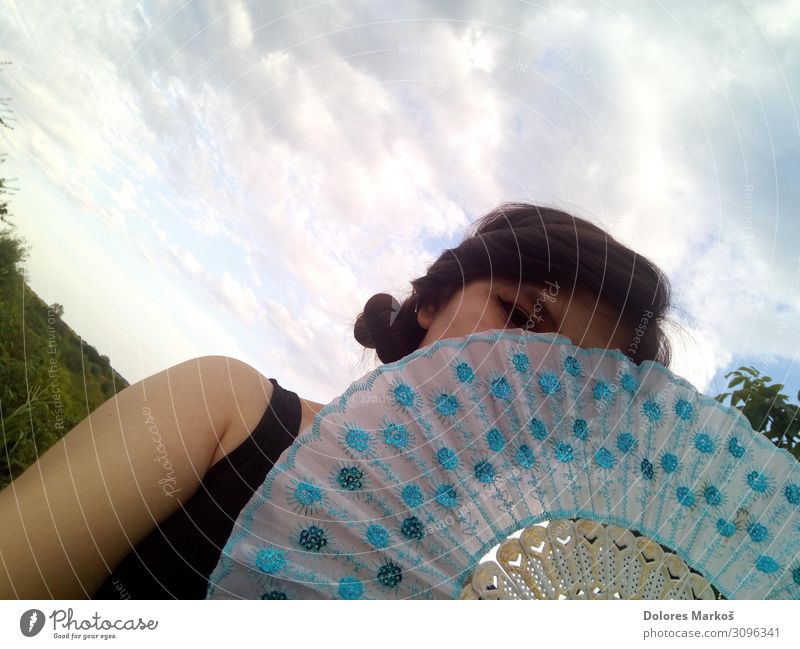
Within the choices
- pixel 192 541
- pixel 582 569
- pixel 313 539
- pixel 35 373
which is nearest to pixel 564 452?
pixel 582 569

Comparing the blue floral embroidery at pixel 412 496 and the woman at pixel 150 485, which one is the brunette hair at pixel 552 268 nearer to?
the woman at pixel 150 485

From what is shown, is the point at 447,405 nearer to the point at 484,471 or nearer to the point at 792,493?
the point at 484,471

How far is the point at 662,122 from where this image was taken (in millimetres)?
780

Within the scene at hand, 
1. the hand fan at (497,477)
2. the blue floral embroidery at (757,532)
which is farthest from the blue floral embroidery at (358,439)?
the blue floral embroidery at (757,532)

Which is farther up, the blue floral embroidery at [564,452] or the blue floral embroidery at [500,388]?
the blue floral embroidery at [500,388]

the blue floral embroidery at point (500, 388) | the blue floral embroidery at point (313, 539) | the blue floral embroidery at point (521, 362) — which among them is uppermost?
the blue floral embroidery at point (521, 362)

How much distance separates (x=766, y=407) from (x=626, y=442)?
28cm

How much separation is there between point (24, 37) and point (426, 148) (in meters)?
0.55

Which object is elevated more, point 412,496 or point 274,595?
point 412,496

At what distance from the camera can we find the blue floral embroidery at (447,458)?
0.62 metres

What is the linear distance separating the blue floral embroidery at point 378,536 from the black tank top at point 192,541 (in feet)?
0.44

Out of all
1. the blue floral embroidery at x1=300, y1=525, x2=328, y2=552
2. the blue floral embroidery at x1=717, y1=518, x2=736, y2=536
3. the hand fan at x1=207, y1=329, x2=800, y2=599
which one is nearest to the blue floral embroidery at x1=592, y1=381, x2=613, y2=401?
the hand fan at x1=207, y1=329, x2=800, y2=599

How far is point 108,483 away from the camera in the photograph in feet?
1.53
